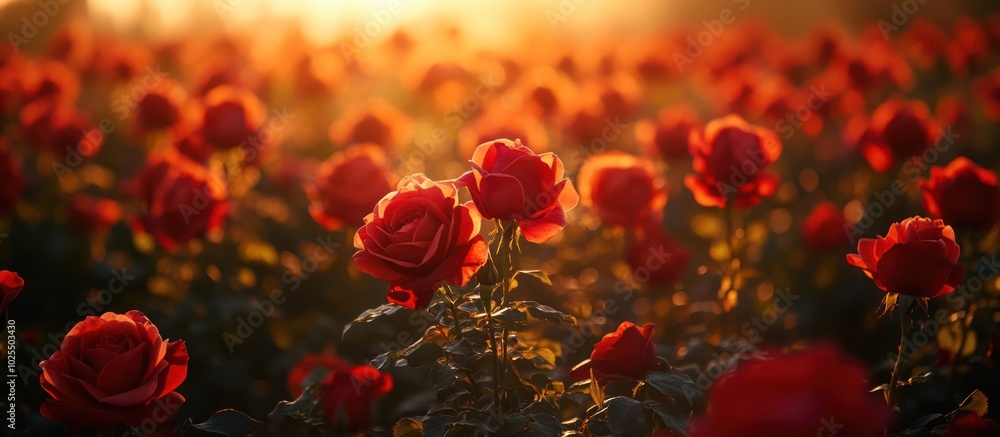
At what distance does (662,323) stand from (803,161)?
3039mm

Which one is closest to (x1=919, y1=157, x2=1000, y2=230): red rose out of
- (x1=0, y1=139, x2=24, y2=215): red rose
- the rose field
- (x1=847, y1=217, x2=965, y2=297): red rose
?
the rose field

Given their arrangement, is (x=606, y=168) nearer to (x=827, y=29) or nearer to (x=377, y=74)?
(x=827, y=29)

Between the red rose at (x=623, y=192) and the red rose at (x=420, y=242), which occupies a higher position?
the red rose at (x=420, y=242)

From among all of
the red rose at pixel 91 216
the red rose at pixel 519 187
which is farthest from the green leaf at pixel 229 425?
the red rose at pixel 91 216

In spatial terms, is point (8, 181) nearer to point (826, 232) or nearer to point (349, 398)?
point (349, 398)

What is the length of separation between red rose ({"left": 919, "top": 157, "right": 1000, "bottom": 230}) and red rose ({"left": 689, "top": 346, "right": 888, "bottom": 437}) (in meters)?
1.59

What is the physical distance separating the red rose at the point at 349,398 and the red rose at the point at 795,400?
0.99 metres

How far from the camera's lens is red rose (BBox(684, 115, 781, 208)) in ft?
7.88

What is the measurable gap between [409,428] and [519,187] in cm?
57

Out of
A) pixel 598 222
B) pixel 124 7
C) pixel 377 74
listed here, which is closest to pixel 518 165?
pixel 598 222
